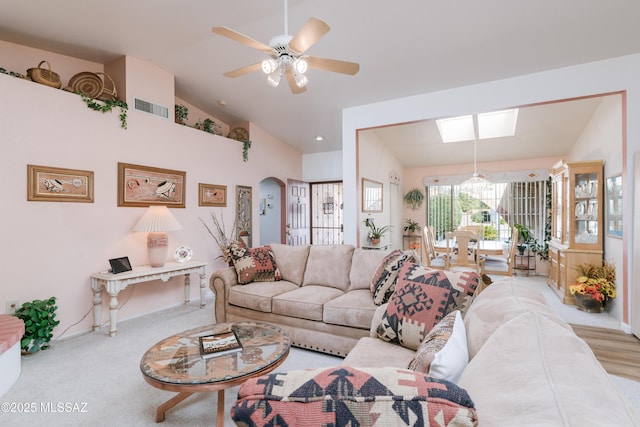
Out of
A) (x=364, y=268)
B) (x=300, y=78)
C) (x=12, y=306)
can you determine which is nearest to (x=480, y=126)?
(x=364, y=268)

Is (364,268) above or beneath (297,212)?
beneath

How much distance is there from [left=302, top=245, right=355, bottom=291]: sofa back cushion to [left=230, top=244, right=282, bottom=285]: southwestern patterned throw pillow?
0.38 meters

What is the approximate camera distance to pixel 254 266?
3.45 metres

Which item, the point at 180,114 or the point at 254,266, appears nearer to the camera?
the point at 254,266

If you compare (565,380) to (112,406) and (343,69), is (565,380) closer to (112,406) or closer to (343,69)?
(343,69)

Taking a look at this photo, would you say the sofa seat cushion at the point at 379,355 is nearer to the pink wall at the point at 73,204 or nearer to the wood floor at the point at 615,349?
the wood floor at the point at 615,349

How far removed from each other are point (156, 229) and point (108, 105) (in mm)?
1496

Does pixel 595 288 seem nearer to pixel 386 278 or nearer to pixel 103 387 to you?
pixel 386 278

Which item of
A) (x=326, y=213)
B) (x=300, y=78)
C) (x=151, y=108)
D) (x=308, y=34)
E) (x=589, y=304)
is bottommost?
(x=589, y=304)

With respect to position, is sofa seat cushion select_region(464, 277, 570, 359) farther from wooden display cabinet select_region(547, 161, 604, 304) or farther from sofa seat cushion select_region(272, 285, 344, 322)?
wooden display cabinet select_region(547, 161, 604, 304)

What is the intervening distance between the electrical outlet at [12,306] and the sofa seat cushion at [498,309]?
12.5 feet

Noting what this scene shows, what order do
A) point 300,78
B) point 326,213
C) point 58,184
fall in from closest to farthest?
point 300,78, point 58,184, point 326,213

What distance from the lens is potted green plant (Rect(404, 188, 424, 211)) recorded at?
7.48 meters

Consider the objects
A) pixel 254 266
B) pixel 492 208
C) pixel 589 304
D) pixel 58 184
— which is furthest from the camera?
pixel 492 208
